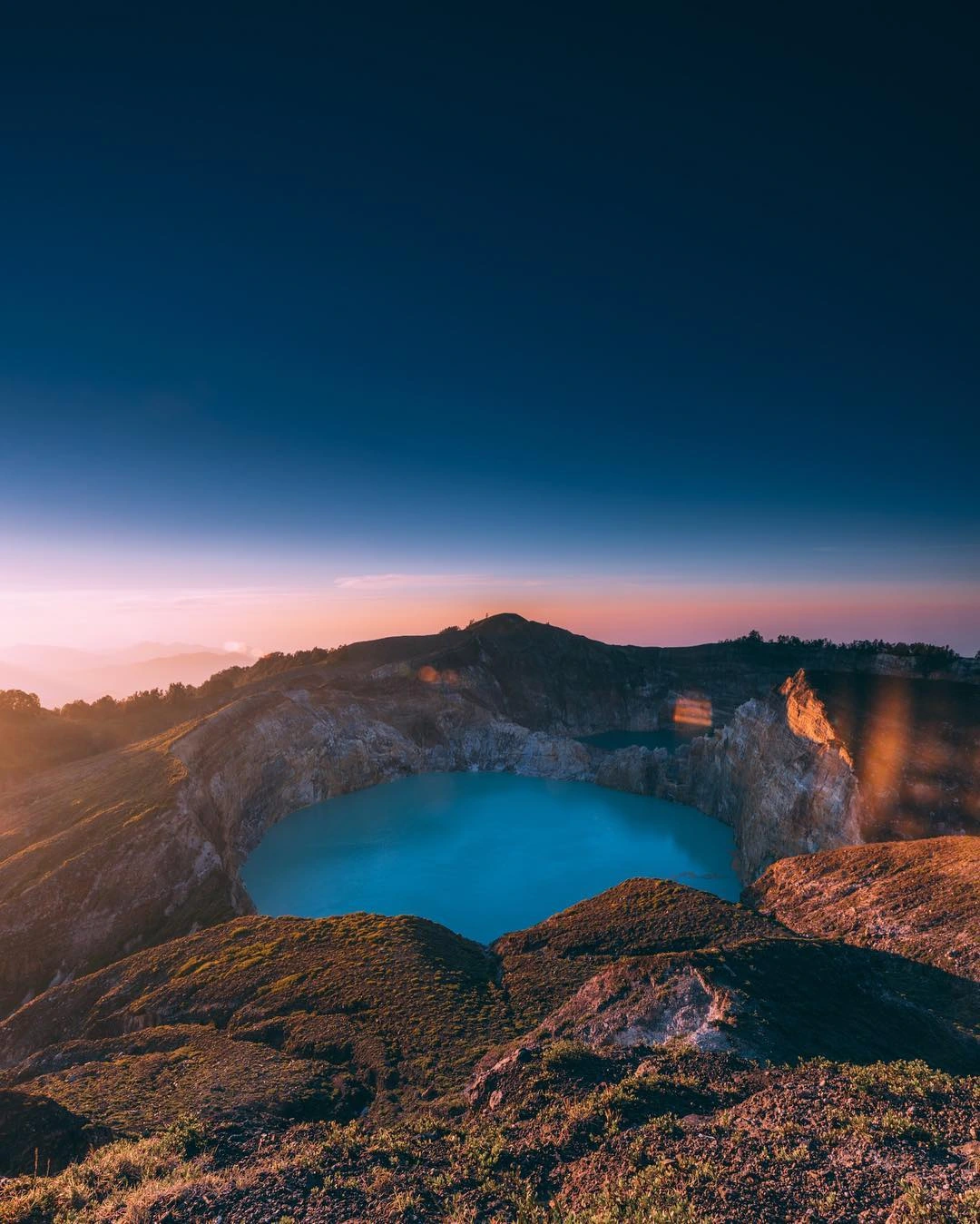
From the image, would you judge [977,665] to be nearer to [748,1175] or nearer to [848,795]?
[848,795]

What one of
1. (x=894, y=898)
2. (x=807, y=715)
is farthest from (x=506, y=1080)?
(x=807, y=715)

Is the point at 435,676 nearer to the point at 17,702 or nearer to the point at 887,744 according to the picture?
the point at 17,702

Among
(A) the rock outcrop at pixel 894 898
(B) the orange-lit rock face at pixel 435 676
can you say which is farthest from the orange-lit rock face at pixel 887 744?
(B) the orange-lit rock face at pixel 435 676

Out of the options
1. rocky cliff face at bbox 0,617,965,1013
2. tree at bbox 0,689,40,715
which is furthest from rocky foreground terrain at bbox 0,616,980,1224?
tree at bbox 0,689,40,715

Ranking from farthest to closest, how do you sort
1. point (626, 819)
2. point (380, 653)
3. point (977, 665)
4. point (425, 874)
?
1. point (380, 653)
2. point (626, 819)
3. point (977, 665)
4. point (425, 874)

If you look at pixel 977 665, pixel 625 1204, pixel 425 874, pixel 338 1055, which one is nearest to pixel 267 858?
pixel 425 874

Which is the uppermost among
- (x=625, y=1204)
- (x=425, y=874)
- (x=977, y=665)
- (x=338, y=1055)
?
(x=977, y=665)

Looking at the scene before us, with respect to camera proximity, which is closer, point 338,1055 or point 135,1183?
point 135,1183
